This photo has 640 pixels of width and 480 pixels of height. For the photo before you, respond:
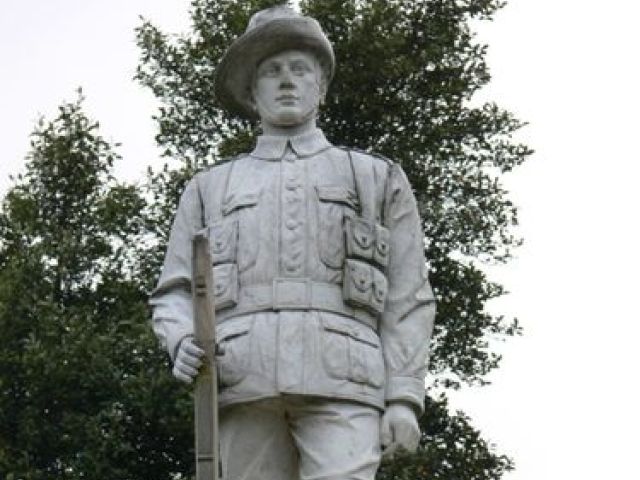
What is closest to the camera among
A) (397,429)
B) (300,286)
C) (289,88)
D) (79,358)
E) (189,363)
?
(189,363)

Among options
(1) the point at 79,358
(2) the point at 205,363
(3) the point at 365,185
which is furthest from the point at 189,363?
(1) the point at 79,358

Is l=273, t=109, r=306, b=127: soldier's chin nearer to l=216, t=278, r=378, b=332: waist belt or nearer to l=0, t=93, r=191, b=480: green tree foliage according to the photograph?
l=216, t=278, r=378, b=332: waist belt

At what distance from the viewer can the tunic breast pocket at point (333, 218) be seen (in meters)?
9.36

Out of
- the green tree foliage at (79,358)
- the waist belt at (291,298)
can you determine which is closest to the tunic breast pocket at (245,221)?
the waist belt at (291,298)

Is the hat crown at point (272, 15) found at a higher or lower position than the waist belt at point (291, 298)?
higher

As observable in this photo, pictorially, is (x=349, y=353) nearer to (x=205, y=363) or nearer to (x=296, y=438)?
(x=296, y=438)

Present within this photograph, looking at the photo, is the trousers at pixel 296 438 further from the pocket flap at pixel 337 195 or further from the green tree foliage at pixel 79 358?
the green tree foliage at pixel 79 358

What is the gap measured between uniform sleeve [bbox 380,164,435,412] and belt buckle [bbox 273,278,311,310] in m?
0.44

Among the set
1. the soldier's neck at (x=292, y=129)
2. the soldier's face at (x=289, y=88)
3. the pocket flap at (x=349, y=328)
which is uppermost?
the soldier's face at (x=289, y=88)

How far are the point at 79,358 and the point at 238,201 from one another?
1254cm

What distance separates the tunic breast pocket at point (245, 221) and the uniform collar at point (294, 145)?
29 cm

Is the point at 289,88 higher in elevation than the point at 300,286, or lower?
higher

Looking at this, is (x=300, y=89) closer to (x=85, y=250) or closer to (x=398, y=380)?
(x=398, y=380)

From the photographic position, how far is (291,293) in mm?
9242
